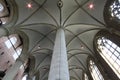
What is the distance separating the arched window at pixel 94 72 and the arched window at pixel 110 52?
1692 millimetres

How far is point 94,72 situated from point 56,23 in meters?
6.34

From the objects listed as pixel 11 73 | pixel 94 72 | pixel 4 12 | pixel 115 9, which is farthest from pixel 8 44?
pixel 115 9

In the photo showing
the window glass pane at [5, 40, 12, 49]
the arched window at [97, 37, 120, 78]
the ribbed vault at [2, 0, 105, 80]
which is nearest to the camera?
the arched window at [97, 37, 120, 78]

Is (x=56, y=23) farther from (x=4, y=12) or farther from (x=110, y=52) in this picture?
(x=4, y=12)

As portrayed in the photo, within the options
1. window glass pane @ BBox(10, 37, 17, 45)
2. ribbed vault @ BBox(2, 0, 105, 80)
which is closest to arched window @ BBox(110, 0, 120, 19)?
ribbed vault @ BBox(2, 0, 105, 80)

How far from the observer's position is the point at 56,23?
1466 centimetres

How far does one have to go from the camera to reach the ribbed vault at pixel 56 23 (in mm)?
14531

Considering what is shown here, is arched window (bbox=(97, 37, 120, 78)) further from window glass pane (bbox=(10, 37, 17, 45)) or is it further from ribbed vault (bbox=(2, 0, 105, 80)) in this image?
window glass pane (bbox=(10, 37, 17, 45))

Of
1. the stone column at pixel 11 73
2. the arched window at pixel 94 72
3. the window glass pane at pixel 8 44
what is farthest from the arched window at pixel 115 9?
the window glass pane at pixel 8 44

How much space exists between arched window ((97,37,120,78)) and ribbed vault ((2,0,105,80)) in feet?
3.94

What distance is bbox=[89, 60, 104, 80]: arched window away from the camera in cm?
1468

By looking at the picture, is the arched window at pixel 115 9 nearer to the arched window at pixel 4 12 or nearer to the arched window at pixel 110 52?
the arched window at pixel 110 52

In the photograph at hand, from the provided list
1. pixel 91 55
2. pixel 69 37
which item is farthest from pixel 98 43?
pixel 69 37

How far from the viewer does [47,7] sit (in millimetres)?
14922
